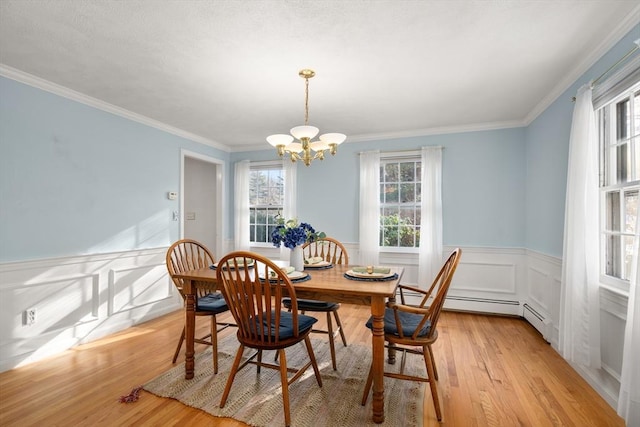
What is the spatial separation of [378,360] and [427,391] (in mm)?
685

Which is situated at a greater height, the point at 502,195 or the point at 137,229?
the point at 502,195

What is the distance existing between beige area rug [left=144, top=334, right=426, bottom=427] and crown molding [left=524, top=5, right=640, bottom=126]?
8.98 feet

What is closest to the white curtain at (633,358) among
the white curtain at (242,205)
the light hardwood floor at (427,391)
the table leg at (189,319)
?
the light hardwood floor at (427,391)

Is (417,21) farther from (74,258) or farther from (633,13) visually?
(74,258)

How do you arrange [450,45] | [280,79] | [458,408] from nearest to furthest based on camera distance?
[458,408], [450,45], [280,79]

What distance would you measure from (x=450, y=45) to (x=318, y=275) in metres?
1.94

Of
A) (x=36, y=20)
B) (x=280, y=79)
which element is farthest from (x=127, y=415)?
(x=280, y=79)

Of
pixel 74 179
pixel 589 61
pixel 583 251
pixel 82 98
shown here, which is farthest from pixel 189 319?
pixel 589 61

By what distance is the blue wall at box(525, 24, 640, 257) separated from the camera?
9.41ft

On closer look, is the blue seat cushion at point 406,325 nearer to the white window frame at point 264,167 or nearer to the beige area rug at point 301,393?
the beige area rug at point 301,393

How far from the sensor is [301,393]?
2.25 m

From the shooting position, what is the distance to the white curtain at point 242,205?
5.30 metres

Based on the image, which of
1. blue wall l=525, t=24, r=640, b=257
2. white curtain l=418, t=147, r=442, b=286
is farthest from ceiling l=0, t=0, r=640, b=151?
white curtain l=418, t=147, r=442, b=286

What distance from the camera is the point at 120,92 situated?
10.1 ft
